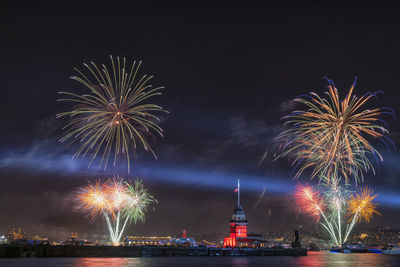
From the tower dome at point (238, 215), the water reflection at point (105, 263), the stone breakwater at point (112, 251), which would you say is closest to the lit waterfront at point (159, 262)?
the water reflection at point (105, 263)

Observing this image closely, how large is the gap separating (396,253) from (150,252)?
12324cm

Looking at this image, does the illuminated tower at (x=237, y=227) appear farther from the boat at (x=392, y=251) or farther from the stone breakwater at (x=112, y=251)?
the boat at (x=392, y=251)

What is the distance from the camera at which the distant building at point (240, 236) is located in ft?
471

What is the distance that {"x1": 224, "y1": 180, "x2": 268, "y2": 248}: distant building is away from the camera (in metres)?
144

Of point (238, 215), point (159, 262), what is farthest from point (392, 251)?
point (159, 262)

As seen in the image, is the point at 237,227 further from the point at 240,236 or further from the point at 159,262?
the point at 159,262

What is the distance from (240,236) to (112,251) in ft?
179

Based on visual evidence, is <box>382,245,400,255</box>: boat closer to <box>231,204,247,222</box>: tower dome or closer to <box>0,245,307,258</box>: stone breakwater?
<box>231,204,247,222</box>: tower dome

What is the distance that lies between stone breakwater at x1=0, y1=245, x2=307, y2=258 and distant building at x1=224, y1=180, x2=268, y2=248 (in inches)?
591

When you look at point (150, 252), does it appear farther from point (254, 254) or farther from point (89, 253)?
point (254, 254)

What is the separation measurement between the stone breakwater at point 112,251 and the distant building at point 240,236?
15004 millimetres

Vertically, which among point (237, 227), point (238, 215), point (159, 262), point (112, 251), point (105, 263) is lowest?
point (159, 262)

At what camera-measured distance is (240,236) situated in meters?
148

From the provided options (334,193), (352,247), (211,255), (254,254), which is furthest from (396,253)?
(334,193)
